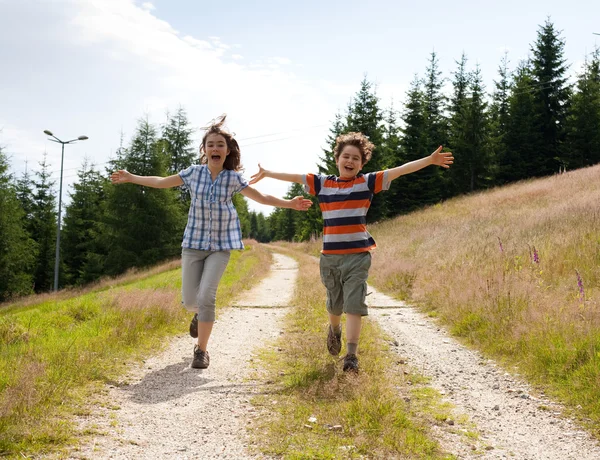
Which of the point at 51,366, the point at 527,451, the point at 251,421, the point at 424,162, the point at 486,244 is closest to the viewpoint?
the point at 527,451

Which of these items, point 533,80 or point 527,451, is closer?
point 527,451

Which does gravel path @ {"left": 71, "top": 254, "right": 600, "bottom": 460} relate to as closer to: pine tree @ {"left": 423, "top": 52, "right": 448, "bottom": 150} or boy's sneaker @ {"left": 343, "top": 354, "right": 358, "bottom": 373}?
boy's sneaker @ {"left": 343, "top": 354, "right": 358, "bottom": 373}

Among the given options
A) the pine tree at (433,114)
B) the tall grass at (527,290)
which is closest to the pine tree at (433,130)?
the pine tree at (433,114)

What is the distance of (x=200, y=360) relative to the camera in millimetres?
4836

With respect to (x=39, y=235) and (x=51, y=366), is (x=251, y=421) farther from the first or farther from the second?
(x=39, y=235)

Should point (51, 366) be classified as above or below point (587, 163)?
below

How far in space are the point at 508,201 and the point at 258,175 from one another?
20.6 m

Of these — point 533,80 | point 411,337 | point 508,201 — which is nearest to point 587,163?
point 533,80

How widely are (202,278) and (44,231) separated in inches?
1855

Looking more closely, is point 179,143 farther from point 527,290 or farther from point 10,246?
point 527,290

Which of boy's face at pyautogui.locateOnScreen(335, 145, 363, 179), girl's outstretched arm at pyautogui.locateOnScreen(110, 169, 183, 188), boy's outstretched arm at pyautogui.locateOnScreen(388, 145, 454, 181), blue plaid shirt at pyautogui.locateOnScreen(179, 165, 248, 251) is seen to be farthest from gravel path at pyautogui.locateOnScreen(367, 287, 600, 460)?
girl's outstretched arm at pyautogui.locateOnScreen(110, 169, 183, 188)

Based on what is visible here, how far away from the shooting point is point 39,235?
4575 centimetres

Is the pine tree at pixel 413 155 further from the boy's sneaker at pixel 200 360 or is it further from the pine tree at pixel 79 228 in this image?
the boy's sneaker at pixel 200 360

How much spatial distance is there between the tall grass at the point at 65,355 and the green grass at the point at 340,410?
1.34m
